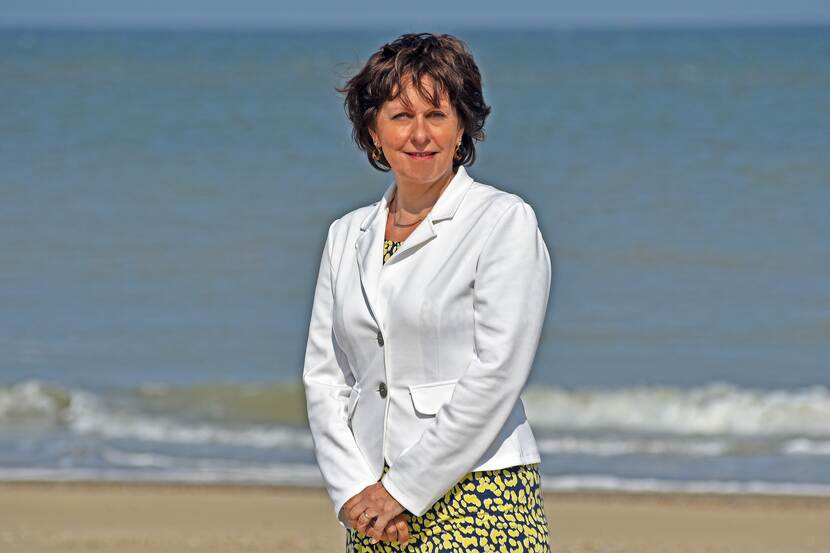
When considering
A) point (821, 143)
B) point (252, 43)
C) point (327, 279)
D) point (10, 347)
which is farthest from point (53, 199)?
point (252, 43)

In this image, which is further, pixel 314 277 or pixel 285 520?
pixel 314 277

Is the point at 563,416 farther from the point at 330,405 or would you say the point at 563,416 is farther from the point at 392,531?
the point at 392,531

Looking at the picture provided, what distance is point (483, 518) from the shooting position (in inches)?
108

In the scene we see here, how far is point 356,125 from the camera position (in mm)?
2900

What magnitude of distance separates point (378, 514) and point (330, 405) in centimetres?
27

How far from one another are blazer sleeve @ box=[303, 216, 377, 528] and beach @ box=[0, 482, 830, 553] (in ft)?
12.4

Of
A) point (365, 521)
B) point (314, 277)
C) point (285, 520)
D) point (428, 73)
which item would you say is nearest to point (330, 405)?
point (365, 521)

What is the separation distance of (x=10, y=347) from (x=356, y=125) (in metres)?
8.90

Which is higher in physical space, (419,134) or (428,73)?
(428,73)

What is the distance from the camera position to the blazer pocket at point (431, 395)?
2734mm

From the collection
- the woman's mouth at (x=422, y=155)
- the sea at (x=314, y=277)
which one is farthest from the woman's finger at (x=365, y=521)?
the sea at (x=314, y=277)

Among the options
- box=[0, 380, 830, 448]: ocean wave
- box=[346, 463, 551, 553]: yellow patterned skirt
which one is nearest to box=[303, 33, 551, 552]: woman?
box=[346, 463, 551, 553]: yellow patterned skirt

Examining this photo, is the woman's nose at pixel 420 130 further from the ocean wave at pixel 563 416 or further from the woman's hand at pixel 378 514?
the ocean wave at pixel 563 416

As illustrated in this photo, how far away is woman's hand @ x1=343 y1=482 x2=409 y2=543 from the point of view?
9.04 feet
